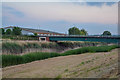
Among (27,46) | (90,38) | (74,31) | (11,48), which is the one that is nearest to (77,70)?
(11,48)

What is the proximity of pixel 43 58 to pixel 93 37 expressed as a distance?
22663mm

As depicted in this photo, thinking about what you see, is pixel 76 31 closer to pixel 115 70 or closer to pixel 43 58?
pixel 43 58

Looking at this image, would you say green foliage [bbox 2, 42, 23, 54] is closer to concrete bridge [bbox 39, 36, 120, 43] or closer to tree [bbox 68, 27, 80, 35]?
concrete bridge [bbox 39, 36, 120, 43]

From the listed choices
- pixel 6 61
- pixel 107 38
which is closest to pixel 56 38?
pixel 107 38

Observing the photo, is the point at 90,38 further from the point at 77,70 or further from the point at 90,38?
the point at 77,70

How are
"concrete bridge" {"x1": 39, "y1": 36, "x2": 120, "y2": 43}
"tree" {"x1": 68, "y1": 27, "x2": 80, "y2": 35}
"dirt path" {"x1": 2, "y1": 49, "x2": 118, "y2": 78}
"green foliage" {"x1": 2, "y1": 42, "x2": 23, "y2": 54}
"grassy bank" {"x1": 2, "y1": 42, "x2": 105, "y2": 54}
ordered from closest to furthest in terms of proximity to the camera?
"dirt path" {"x1": 2, "y1": 49, "x2": 118, "y2": 78}
"green foliage" {"x1": 2, "y1": 42, "x2": 23, "y2": 54}
"grassy bank" {"x1": 2, "y1": 42, "x2": 105, "y2": 54}
"concrete bridge" {"x1": 39, "y1": 36, "x2": 120, "y2": 43}
"tree" {"x1": 68, "y1": 27, "x2": 80, "y2": 35}

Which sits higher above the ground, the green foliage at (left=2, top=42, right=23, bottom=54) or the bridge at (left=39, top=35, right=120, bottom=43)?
the bridge at (left=39, top=35, right=120, bottom=43)

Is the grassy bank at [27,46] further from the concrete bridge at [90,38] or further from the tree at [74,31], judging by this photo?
the tree at [74,31]

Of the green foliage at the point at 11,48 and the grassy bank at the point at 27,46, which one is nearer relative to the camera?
the green foliage at the point at 11,48

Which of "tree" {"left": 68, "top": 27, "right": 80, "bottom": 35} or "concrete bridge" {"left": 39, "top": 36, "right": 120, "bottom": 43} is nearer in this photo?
"concrete bridge" {"left": 39, "top": 36, "right": 120, "bottom": 43}

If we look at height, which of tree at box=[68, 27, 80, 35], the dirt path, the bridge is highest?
tree at box=[68, 27, 80, 35]

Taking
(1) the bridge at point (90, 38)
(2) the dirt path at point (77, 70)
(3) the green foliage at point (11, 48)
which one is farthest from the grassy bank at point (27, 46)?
(2) the dirt path at point (77, 70)

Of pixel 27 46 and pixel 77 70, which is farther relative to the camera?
pixel 27 46

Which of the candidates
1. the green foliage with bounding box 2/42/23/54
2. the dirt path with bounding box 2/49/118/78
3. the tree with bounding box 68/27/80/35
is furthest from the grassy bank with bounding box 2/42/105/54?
the tree with bounding box 68/27/80/35
